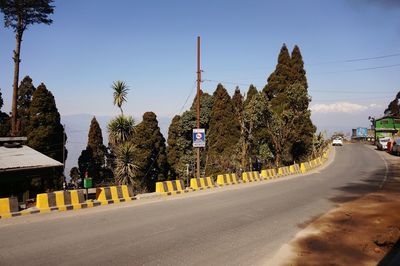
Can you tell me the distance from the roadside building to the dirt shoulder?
14425mm

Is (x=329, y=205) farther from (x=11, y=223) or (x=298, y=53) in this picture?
(x=298, y=53)

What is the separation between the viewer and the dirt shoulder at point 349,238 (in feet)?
27.0

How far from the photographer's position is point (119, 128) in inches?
1218

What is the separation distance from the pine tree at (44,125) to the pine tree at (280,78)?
24.9 meters

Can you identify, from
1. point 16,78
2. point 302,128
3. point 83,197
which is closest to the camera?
point 83,197

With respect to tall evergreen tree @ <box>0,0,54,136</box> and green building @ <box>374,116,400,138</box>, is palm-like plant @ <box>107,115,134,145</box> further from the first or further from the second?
green building @ <box>374,116,400,138</box>

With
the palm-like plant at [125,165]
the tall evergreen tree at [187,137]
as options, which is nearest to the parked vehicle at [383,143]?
the tall evergreen tree at [187,137]

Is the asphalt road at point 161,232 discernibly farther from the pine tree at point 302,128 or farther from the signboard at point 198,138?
the pine tree at point 302,128

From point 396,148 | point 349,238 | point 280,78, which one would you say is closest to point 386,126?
point 396,148

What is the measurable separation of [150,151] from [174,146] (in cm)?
835

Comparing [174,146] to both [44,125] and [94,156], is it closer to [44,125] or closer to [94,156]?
[94,156]

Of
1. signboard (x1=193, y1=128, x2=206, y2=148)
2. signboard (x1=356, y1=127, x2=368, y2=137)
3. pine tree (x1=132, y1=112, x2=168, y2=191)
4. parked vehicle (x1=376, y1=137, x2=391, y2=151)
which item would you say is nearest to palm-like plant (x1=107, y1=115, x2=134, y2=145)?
pine tree (x1=132, y1=112, x2=168, y2=191)

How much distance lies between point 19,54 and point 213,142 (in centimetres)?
2092

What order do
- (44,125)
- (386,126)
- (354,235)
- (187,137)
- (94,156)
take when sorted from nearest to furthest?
(354,235) → (44,125) → (94,156) → (187,137) → (386,126)
